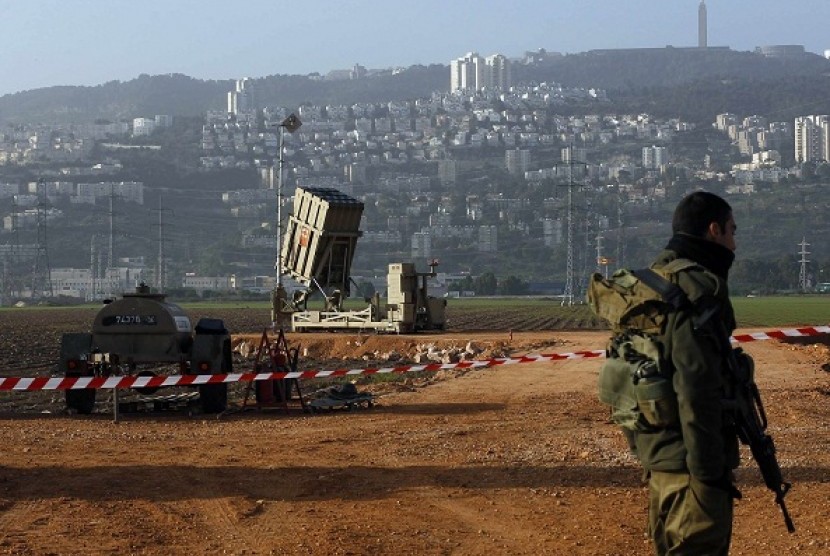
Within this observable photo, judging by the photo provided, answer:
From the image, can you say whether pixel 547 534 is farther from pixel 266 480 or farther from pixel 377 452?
pixel 377 452

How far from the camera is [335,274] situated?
46.1 meters

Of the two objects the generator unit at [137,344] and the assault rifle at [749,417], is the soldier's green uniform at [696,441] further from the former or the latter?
the generator unit at [137,344]

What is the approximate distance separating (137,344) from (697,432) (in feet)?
50.1

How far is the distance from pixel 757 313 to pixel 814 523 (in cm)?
6960

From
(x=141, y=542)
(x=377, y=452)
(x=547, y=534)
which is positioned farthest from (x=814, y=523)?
(x=377, y=452)

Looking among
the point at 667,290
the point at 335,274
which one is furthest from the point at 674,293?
the point at 335,274

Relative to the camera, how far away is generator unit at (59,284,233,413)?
21000 mm

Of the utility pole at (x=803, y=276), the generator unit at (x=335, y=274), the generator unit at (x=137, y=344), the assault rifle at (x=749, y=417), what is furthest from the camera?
the utility pole at (x=803, y=276)

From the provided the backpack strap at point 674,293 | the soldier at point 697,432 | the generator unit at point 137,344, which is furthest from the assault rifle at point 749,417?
the generator unit at point 137,344

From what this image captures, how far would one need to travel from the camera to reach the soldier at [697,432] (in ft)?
22.3

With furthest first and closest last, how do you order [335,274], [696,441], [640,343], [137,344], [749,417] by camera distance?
[335,274] < [137,344] < [640,343] < [749,417] < [696,441]

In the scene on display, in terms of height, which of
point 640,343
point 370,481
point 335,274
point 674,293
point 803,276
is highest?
point 674,293

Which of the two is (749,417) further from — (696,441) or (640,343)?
(640,343)

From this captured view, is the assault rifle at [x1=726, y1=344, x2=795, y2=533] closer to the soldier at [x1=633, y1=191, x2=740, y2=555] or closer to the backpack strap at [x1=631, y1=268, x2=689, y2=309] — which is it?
the soldier at [x1=633, y1=191, x2=740, y2=555]
